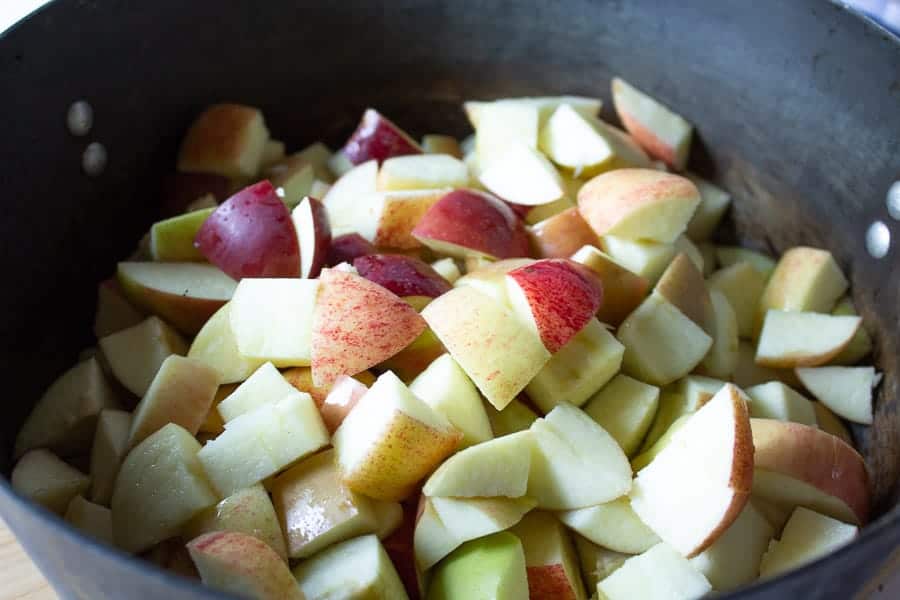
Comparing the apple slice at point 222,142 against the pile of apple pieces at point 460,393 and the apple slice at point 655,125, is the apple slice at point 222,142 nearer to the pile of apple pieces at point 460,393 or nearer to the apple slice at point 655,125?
the pile of apple pieces at point 460,393

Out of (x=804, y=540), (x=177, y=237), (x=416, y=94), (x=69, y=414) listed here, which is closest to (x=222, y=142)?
(x=177, y=237)

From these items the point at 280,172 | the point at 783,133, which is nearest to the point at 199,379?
the point at 280,172

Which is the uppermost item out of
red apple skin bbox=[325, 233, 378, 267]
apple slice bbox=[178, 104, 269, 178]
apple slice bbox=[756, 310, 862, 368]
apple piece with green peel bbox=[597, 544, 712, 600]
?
apple slice bbox=[178, 104, 269, 178]

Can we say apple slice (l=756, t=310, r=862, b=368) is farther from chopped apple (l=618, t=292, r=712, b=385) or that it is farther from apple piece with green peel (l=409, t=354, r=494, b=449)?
apple piece with green peel (l=409, t=354, r=494, b=449)

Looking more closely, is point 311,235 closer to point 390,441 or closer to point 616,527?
point 390,441

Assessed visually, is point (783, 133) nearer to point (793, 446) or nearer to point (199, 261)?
point (793, 446)

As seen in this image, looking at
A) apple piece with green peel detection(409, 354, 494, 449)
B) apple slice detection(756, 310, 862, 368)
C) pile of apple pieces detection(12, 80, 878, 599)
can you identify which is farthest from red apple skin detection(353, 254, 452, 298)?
apple slice detection(756, 310, 862, 368)
